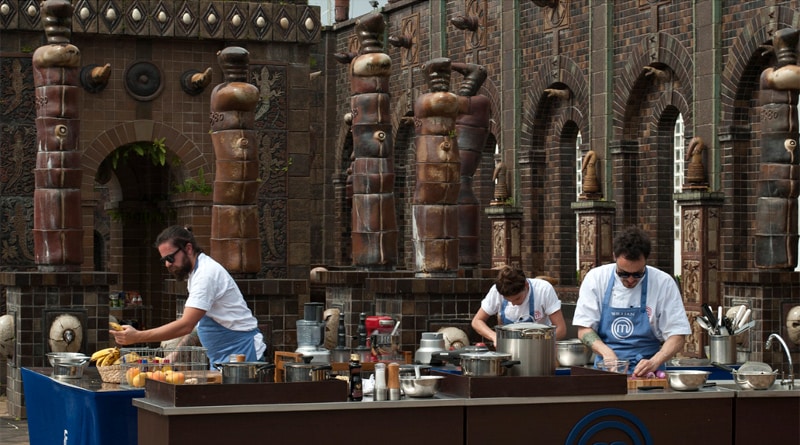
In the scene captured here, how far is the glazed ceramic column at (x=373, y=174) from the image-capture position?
18.5 metres

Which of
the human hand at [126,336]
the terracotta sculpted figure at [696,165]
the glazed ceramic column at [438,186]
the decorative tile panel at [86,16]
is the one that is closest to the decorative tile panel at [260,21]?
the decorative tile panel at [86,16]

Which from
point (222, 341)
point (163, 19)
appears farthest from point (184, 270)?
point (163, 19)

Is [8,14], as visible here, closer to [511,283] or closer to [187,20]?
[187,20]

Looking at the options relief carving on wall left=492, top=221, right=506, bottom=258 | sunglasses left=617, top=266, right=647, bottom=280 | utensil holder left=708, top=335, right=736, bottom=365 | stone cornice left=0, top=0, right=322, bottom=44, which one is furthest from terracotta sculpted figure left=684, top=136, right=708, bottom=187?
sunglasses left=617, top=266, right=647, bottom=280

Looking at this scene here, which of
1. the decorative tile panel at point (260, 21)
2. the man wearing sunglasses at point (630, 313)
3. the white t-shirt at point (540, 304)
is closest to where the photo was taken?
the man wearing sunglasses at point (630, 313)

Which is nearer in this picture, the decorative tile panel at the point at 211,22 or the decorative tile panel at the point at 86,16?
the decorative tile panel at the point at 86,16

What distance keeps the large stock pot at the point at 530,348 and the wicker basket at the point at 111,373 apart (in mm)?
2250

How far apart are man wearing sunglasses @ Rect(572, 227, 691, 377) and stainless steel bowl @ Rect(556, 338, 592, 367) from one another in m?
0.20

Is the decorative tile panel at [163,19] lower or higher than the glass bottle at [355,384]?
higher

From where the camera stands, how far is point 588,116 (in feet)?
103

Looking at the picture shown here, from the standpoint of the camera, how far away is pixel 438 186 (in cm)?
1761

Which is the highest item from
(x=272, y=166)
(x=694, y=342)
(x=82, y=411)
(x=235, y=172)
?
(x=272, y=166)

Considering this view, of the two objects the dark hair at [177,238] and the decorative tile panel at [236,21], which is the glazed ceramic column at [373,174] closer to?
the decorative tile panel at [236,21]

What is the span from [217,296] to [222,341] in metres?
0.38
